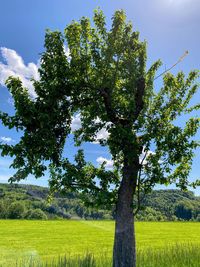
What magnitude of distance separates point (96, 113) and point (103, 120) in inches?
19.6

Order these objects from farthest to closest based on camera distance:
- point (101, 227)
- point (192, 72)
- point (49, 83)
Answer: point (101, 227) < point (192, 72) < point (49, 83)

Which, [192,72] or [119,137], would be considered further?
[192,72]

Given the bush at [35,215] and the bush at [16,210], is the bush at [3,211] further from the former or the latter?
the bush at [35,215]

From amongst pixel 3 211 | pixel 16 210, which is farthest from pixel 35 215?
pixel 3 211

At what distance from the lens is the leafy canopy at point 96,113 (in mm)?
11258

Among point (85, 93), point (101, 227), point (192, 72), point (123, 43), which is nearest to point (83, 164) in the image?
point (85, 93)

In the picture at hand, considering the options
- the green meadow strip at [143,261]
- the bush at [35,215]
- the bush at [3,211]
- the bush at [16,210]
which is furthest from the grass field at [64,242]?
the bush at [3,211]

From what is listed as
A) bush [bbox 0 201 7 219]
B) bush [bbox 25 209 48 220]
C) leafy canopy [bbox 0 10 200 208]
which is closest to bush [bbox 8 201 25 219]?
bush [bbox 0 201 7 219]

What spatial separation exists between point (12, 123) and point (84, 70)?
351 centimetres

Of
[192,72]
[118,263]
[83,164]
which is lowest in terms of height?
[118,263]

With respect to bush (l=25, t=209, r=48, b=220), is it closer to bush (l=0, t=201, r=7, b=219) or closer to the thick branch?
bush (l=0, t=201, r=7, b=219)

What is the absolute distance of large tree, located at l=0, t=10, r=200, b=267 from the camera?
1127cm

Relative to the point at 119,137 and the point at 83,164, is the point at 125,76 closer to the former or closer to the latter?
the point at 119,137

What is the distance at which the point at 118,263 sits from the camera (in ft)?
37.0
